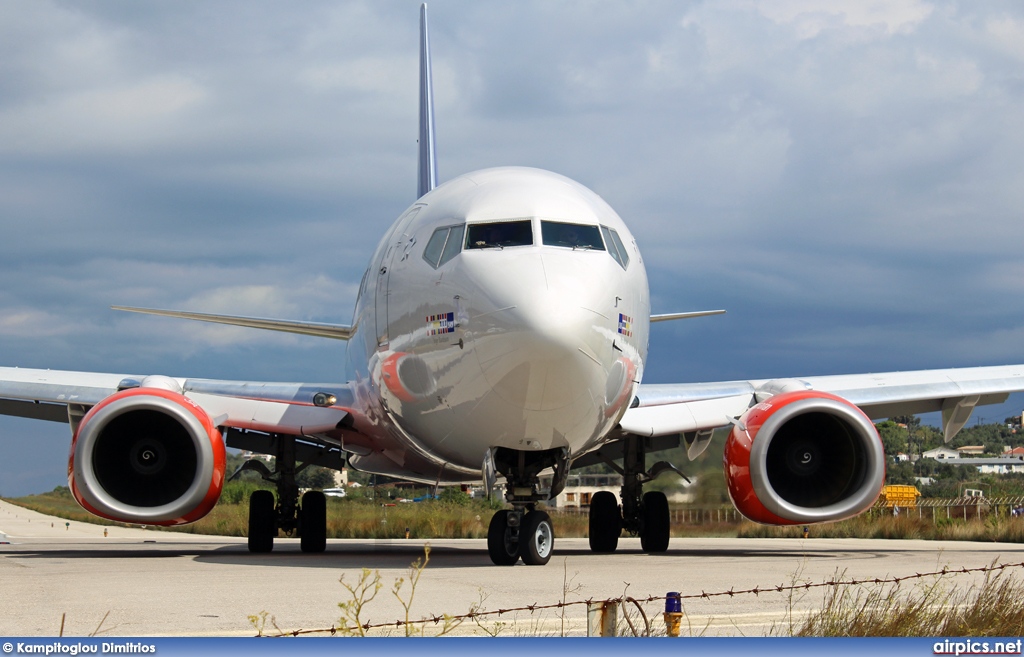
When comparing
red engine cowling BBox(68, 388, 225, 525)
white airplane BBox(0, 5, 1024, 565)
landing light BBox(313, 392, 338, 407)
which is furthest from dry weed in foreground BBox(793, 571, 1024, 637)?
landing light BBox(313, 392, 338, 407)

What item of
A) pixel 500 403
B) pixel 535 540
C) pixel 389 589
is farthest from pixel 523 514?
pixel 389 589

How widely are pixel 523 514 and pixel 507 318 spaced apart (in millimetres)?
2708

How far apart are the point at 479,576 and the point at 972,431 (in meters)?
91.2

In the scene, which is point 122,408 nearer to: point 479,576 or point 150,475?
point 150,475

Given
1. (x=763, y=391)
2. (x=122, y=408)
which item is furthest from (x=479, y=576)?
(x=763, y=391)

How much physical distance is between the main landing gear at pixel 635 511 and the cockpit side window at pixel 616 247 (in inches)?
224

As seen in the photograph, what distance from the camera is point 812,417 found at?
1435cm

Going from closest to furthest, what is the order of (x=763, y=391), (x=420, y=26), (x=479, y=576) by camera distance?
(x=479, y=576) < (x=763, y=391) < (x=420, y=26)

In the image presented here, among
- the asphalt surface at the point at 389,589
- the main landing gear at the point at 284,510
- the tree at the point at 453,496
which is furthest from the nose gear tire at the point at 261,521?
the tree at the point at 453,496

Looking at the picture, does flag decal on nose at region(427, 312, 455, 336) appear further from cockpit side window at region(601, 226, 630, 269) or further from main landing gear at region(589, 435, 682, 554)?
main landing gear at region(589, 435, 682, 554)

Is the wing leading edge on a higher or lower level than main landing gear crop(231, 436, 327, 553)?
higher

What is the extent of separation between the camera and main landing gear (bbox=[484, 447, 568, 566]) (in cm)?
1180

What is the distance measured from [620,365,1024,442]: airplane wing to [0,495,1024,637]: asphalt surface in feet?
5.94

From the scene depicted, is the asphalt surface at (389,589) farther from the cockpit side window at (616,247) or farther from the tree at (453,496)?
the tree at (453,496)
